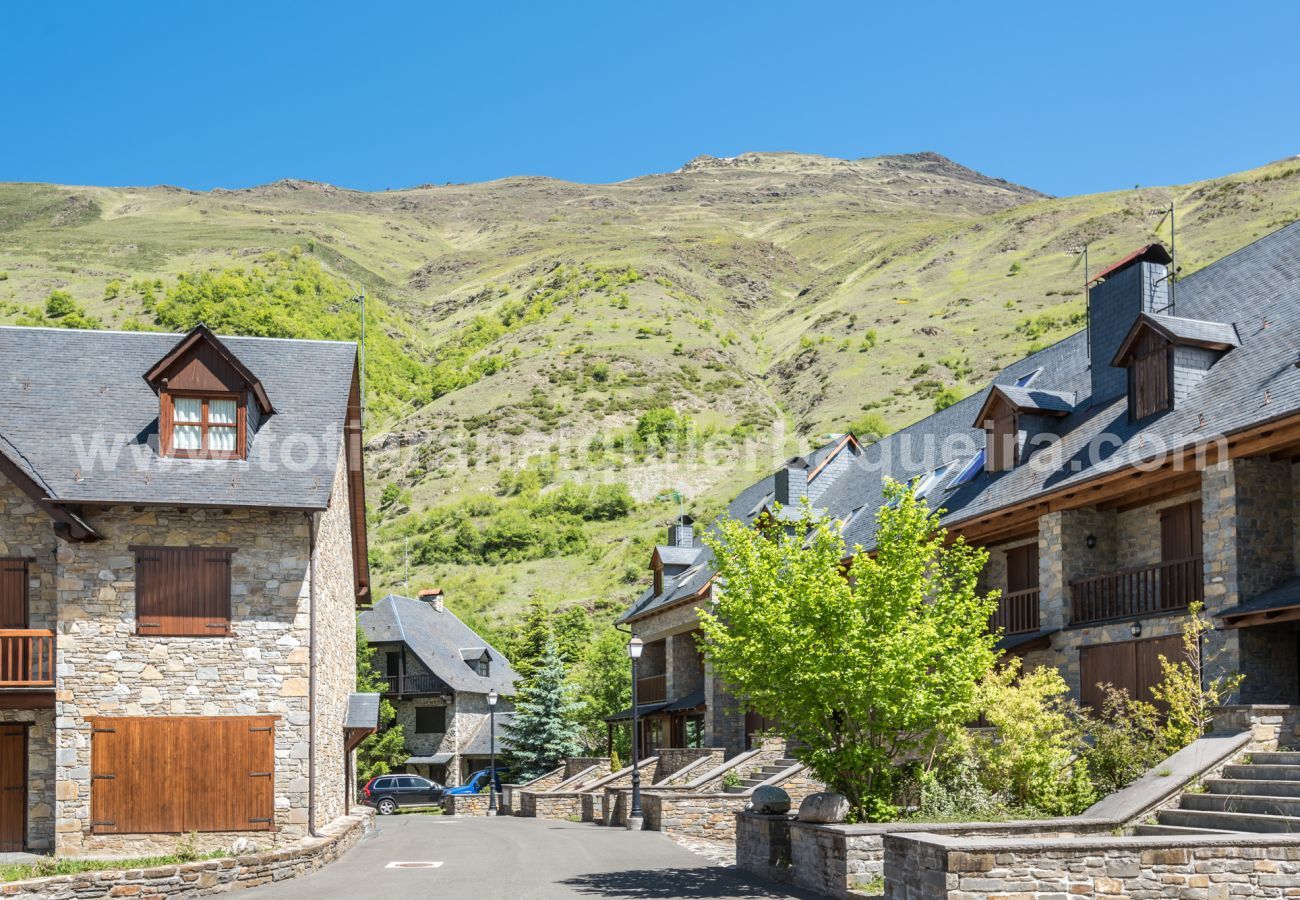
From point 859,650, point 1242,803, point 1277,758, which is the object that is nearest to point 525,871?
point 859,650

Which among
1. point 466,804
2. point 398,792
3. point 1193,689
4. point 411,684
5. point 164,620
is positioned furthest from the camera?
point 411,684

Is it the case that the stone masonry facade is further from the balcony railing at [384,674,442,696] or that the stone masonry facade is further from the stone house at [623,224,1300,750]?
the balcony railing at [384,674,442,696]

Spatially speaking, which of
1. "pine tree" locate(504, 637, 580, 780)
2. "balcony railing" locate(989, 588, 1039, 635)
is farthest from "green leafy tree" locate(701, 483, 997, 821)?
"pine tree" locate(504, 637, 580, 780)

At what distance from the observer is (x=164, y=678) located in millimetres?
22141

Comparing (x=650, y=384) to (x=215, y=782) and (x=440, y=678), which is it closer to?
(x=440, y=678)

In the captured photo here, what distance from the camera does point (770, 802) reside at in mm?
19844

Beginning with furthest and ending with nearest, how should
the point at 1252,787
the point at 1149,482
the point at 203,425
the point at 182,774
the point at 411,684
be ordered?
the point at 411,684, the point at 203,425, the point at 182,774, the point at 1149,482, the point at 1252,787

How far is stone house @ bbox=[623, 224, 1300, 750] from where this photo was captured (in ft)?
62.6

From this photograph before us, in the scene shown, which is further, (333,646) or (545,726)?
(545,726)

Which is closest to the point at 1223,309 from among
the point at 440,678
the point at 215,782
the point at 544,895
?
the point at 544,895

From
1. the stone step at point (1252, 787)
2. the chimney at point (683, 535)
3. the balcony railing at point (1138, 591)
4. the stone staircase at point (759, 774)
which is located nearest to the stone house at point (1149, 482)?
the balcony railing at point (1138, 591)

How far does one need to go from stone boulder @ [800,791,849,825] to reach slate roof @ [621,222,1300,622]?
11.8 feet

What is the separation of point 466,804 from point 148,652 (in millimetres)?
23960

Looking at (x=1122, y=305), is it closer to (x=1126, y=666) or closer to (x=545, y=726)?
(x=1126, y=666)
